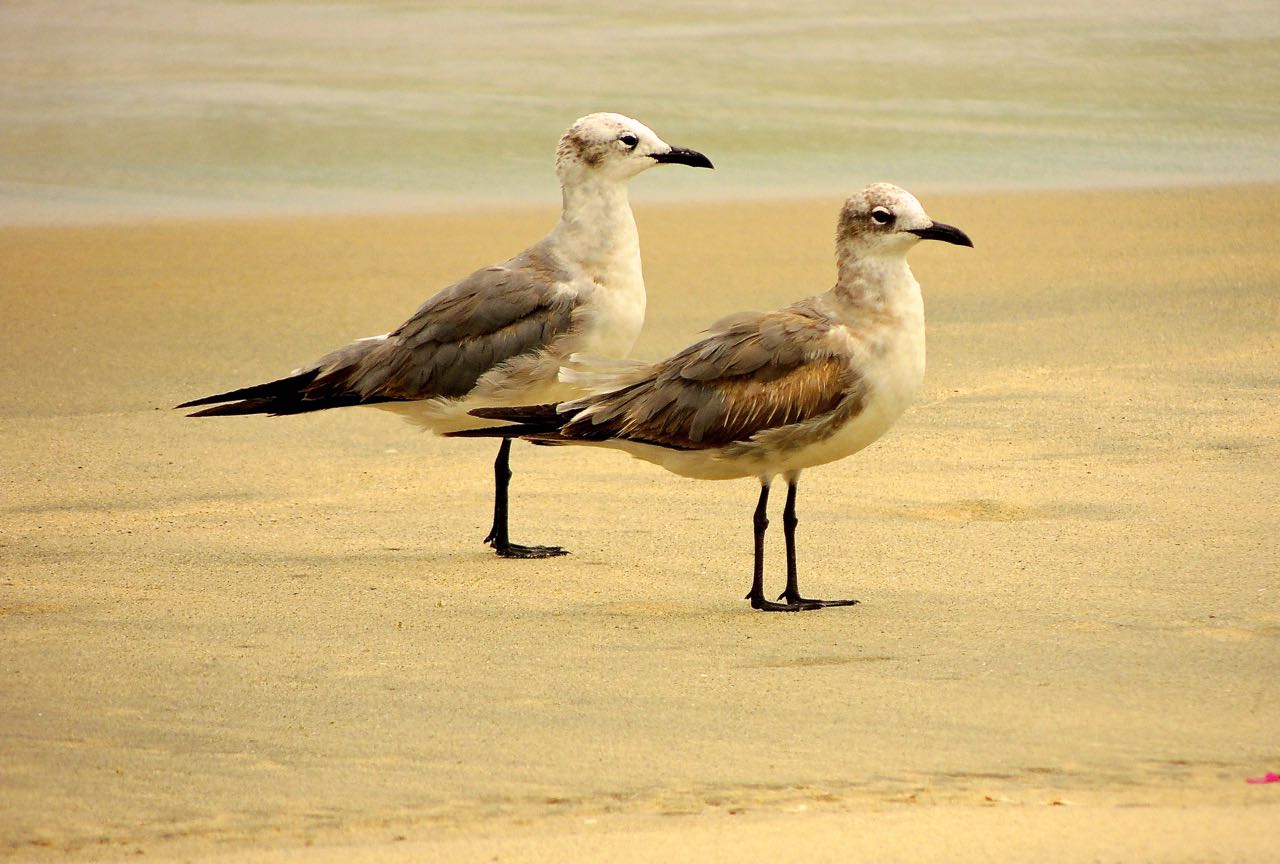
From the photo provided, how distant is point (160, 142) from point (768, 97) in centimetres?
714

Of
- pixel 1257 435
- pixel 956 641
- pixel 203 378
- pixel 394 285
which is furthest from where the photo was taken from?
pixel 394 285

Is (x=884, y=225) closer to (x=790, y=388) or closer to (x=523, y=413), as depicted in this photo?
(x=790, y=388)

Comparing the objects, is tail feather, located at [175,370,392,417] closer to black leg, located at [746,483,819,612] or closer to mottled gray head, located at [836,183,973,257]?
black leg, located at [746,483,819,612]

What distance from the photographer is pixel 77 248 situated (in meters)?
14.6

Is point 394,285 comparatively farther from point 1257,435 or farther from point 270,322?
point 1257,435

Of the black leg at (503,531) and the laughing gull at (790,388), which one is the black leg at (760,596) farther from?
the black leg at (503,531)

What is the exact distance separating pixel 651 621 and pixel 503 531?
147 centimetres

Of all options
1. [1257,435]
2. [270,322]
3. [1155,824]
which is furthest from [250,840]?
[270,322]

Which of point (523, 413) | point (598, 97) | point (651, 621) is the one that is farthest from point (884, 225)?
point (598, 97)

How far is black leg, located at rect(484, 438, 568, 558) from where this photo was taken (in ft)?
23.6

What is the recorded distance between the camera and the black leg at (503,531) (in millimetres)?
7184

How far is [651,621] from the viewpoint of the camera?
6.08 metres

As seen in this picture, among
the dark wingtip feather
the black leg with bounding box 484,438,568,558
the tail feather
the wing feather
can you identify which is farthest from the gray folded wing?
the wing feather

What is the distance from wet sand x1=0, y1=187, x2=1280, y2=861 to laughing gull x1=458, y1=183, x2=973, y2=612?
517 mm
